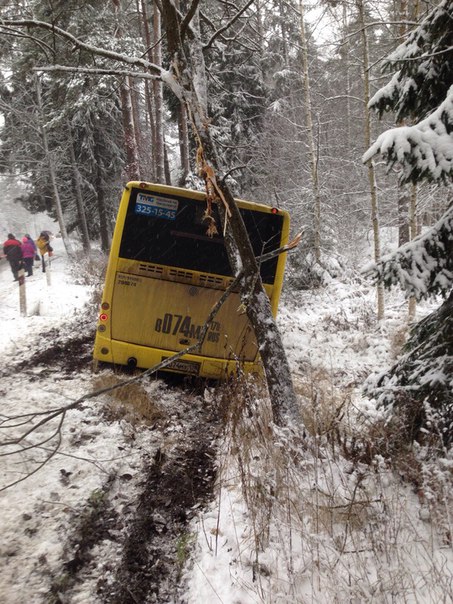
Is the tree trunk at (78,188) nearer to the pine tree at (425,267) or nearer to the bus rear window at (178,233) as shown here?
the bus rear window at (178,233)

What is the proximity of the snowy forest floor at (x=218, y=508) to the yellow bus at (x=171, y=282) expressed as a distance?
0.79 metres

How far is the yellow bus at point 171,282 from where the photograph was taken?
587cm

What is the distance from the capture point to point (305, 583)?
247cm

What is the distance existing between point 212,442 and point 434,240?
326 cm

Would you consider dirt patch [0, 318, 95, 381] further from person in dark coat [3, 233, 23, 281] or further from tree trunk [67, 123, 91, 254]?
tree trunk [67, 123, 91, 254]

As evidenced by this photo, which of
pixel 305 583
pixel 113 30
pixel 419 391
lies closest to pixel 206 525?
pixel 305 583

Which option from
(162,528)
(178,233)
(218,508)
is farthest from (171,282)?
(162,528)

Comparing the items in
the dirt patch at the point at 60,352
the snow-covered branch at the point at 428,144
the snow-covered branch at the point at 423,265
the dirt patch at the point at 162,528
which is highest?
the snow-covered branch at the point at 428,144

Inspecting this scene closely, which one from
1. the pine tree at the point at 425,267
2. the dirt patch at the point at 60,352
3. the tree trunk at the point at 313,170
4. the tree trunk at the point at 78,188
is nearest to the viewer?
the pine tree at the point at 425,267

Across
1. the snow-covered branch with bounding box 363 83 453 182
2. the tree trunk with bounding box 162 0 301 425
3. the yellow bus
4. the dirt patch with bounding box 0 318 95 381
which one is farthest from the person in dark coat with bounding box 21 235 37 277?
the snow-covered branch with bounding box 363 83 453 182

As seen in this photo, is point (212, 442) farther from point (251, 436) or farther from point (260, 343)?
point (260, 343)

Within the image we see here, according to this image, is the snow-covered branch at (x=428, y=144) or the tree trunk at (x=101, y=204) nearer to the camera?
the snow-covered branch at (x=428, y=144)

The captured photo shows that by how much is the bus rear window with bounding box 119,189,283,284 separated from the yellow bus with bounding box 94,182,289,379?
0.01 m

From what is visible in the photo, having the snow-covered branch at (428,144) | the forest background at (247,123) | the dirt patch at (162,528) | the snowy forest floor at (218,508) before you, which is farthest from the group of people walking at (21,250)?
the snow-covered branch at (428,144)
